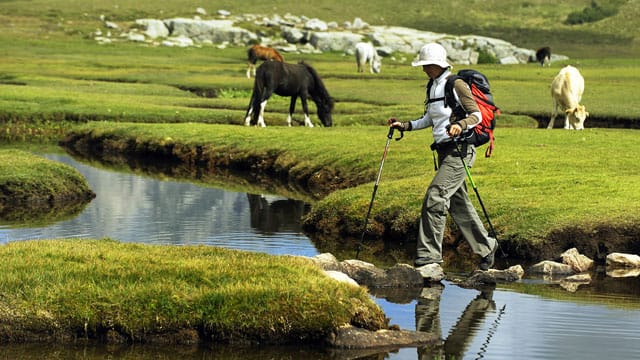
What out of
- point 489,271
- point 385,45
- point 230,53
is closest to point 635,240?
point 489,271

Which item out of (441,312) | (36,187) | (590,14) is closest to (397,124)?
(441,312)

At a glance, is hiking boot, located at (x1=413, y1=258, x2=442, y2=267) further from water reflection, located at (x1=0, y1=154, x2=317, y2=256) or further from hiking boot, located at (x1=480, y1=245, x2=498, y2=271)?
water reflection, located at (x1=0, y1=154, x2=317, y2=256)

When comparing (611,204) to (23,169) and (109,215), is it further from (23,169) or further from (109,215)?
(23,169)

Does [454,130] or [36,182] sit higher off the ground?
A: [454,130]

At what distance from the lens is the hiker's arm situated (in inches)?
612

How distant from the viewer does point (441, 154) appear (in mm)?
16172

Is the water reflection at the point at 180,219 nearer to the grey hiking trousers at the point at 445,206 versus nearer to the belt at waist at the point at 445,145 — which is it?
the grey hiking trousers at the point at 445,206

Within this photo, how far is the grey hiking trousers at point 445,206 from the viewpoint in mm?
16062

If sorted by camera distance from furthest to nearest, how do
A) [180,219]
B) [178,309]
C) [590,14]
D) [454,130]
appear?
1. [590,14]
2. [180,219]
3. [454,130]
4. [178,309]

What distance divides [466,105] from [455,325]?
11.1ft

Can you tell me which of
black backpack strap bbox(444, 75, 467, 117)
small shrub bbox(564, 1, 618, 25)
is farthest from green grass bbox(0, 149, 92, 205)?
small shrub bbox(564, 1, 618, 25)

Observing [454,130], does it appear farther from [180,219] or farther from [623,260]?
[180,219]

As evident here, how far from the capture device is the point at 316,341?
12.4m

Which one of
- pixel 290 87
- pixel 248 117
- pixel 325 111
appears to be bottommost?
pixel 248 117
